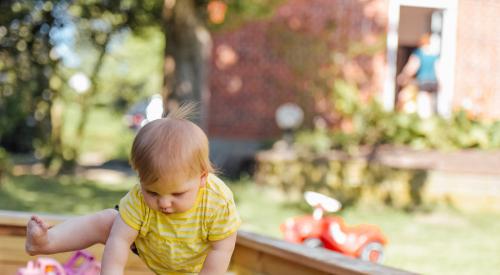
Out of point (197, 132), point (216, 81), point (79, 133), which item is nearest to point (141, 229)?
point (197, 132)

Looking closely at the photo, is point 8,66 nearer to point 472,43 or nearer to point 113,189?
point 113,189

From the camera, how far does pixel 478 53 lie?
34.5 ft

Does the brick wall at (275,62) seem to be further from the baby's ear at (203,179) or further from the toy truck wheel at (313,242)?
the baby's ear at (203,179)

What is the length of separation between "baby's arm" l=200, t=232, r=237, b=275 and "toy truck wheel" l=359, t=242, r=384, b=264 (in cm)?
179

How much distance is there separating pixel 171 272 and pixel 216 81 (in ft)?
27.3

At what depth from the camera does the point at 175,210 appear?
225 cm

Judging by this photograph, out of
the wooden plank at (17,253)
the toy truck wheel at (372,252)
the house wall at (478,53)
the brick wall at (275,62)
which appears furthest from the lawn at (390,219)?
the house wall at (478,53)

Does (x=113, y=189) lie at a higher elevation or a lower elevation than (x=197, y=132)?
lower

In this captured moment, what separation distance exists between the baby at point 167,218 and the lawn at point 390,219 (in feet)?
9.02

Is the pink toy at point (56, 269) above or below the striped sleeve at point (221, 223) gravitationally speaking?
below

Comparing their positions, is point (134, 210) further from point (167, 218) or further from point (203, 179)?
point (203, 179)

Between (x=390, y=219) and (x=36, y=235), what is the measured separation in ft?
16.9

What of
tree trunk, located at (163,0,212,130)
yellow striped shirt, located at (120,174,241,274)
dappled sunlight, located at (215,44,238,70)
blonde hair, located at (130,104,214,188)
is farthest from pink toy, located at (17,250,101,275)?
dappled sunlight, located at (215,44,238,70)

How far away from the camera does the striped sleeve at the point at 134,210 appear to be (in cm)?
232
